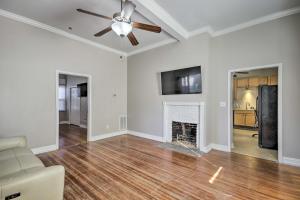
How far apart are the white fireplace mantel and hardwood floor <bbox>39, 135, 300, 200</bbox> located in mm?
573

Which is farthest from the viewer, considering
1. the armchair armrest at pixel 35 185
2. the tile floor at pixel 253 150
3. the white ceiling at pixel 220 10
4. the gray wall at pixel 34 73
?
the tile floor at pixel 253 150

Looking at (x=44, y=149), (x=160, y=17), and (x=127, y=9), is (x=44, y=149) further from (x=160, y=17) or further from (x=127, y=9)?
(x=160, y=17)

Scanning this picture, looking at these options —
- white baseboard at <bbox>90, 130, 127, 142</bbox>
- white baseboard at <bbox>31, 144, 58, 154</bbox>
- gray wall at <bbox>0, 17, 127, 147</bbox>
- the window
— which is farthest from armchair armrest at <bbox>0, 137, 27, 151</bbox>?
the window

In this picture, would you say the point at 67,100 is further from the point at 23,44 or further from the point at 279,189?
the point at 279,189

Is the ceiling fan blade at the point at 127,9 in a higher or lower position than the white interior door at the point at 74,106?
higher

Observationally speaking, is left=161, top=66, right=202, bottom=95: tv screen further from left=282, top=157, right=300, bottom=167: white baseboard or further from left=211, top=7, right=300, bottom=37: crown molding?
left=282, top=157, right=300, bottom=167: white baseboard

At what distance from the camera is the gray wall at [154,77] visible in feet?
12.8

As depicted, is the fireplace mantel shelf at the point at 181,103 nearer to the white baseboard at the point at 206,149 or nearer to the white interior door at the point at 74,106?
the white baseboard at the point at 206,149

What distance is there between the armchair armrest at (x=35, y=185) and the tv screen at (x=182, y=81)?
3.34 m

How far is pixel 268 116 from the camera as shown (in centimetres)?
399

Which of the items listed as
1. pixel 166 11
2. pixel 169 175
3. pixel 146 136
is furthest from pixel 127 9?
pixel 146 136

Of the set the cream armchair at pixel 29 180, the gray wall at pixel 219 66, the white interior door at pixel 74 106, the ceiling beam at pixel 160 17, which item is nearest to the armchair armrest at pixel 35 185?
the cream armchair at pixel 29 180

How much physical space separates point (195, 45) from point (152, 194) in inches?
138

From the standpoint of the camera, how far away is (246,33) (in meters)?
3.53
